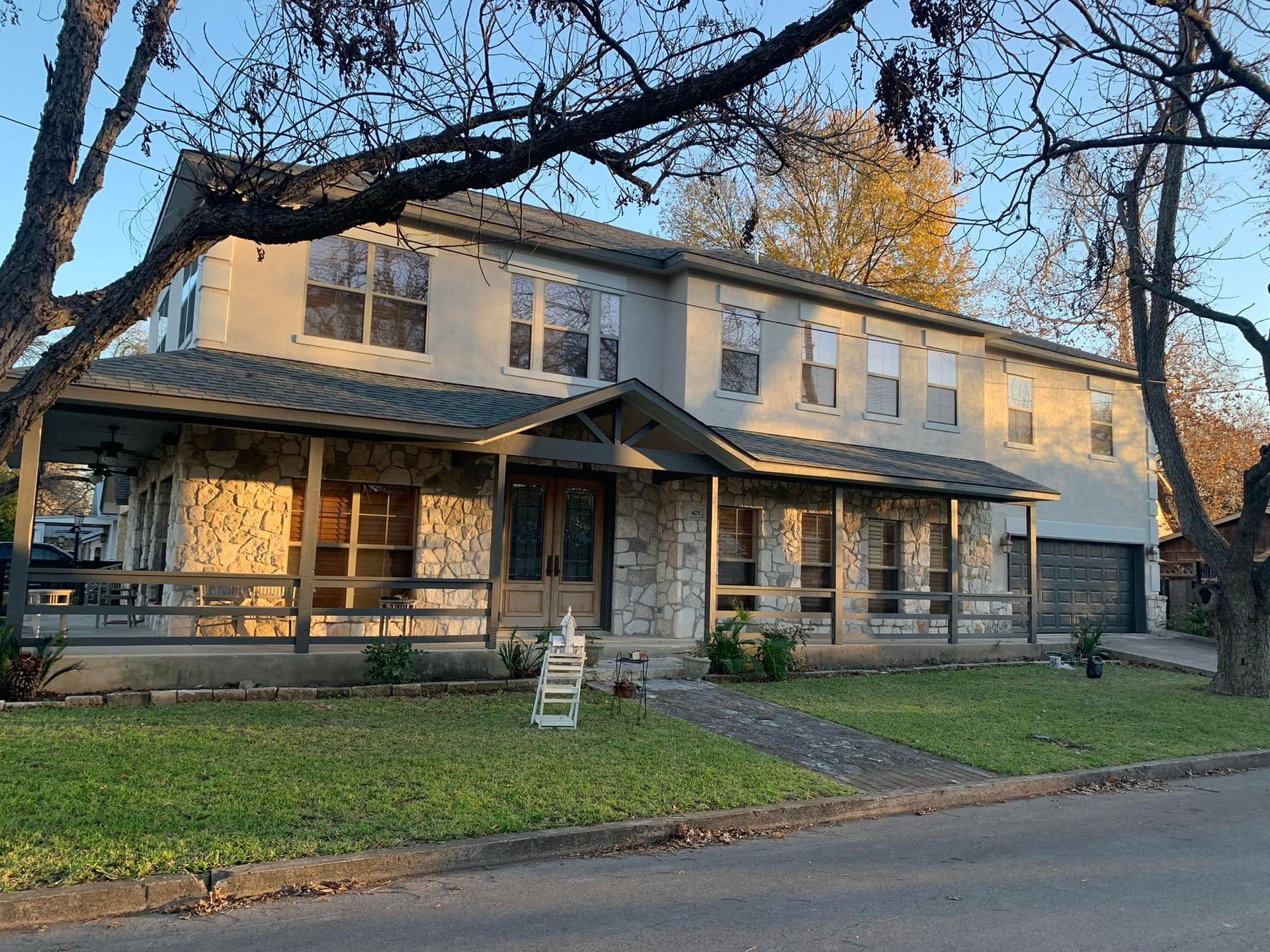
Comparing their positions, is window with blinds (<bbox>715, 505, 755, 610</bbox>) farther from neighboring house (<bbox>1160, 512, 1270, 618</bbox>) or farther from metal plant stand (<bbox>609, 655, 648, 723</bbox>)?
neighboring house (<bbox>1160, 512, 1270, 618</bbox>)

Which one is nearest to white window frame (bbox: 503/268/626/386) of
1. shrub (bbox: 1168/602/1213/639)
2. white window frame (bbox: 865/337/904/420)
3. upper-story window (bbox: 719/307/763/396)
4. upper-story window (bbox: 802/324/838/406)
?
upper-story window (bbox: 719/307/763/396)

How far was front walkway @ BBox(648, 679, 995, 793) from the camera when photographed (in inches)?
330

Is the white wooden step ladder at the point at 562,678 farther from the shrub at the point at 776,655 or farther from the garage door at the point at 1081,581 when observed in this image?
the garage door at the point at 1081,581

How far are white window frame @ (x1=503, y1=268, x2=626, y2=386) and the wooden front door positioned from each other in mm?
1660

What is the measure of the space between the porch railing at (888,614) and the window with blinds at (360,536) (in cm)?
456

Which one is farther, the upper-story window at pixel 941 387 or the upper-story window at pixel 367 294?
the upper-story window at pixel 941 387

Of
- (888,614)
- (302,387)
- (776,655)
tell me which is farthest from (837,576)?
(302,387)

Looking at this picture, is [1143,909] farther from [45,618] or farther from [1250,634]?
[45,618]

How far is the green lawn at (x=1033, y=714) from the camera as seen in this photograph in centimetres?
965

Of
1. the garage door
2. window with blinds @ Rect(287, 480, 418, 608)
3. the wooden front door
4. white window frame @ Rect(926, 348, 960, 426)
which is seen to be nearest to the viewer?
window with blinds @ Rect(287, 480, 418, 608)

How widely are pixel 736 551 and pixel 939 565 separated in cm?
487

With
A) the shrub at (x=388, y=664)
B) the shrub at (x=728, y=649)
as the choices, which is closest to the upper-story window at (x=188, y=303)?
the shrub at (x=388, y=664)

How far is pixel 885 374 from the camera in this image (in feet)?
59.2

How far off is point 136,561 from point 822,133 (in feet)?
39.9
